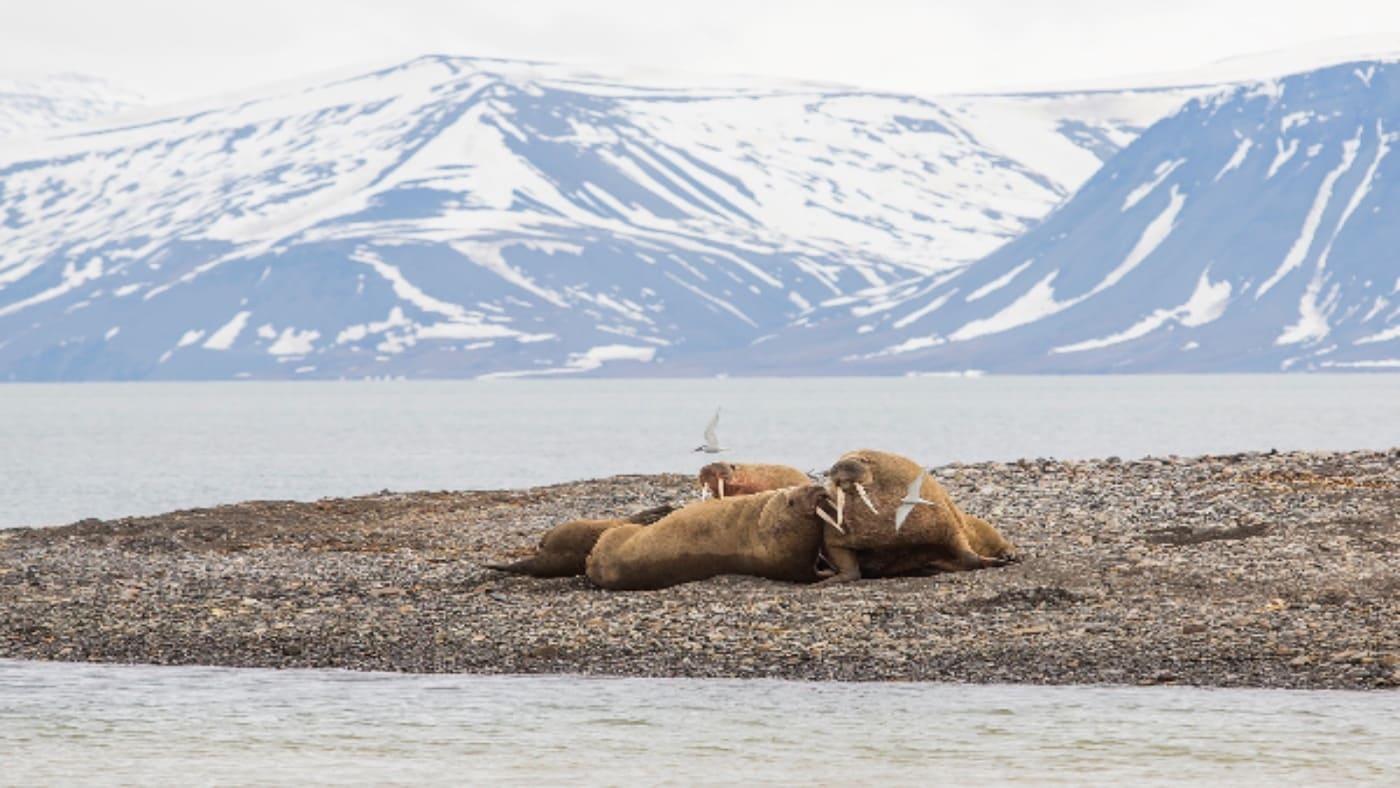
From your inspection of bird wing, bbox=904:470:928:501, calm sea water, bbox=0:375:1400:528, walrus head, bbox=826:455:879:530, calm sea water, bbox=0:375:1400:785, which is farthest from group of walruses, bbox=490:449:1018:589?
calm sea water, bbox=0:375:1400:528

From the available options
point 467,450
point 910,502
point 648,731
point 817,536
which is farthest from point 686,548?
point 467,450

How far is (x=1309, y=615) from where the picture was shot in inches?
987

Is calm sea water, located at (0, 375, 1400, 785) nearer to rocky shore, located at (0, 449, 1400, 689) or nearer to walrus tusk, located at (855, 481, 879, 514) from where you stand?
rocky shore, located at (0, 449, 1400, 689)

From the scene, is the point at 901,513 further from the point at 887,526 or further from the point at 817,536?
the point at 817,536

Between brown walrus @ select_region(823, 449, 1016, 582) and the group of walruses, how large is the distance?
0.01 metres

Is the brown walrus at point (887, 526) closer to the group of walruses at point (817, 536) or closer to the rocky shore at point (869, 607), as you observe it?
the group of walruses at point (817, 536)

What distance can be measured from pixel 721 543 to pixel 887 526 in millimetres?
2293

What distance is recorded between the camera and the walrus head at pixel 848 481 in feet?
89.6

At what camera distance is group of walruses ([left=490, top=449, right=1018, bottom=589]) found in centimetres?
2775

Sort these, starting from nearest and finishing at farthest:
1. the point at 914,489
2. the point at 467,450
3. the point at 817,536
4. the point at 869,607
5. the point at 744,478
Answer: the point at 914,489, the point at 869,607, the point at 817,536, the point at 744,478, the point at 467,450

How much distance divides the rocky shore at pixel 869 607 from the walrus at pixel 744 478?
250cm

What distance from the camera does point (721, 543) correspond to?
94.2 feet

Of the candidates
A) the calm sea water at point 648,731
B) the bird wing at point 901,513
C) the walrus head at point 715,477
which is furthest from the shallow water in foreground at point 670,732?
the walrus head at point 715,477

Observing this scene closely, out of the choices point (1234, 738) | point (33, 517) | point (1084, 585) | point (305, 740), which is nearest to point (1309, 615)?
point (1084, 585)
